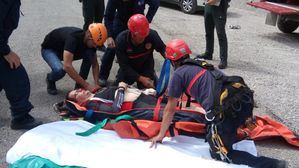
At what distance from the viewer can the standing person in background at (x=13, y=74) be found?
4.04 m

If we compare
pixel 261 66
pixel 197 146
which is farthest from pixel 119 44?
pixel 261 66

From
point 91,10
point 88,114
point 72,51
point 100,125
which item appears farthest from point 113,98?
point 91,10

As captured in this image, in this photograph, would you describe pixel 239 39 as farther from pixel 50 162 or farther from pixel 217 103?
pixel 50 162

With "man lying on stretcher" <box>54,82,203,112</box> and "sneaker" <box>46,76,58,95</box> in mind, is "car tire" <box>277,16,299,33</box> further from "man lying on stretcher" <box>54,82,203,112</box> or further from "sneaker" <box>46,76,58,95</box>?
"sneaker" <box>46,76,58,95</box>

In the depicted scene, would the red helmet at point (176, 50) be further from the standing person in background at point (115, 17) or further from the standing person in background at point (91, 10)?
the standing person in background at point (91, 10)

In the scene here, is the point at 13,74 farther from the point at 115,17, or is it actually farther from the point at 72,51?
the point at 115,17

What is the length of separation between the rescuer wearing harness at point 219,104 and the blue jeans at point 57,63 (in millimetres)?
1845

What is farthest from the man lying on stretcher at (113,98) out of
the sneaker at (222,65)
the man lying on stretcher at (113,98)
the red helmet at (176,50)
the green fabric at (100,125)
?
the sneaker at (222,65)

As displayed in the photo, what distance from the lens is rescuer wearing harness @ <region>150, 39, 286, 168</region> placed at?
3666 millimetres

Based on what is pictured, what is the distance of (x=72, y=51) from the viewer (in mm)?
5090

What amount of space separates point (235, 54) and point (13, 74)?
470 cm

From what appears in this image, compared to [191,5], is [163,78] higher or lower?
higher

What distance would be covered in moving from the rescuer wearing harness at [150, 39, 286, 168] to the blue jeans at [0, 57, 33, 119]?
1486 mm

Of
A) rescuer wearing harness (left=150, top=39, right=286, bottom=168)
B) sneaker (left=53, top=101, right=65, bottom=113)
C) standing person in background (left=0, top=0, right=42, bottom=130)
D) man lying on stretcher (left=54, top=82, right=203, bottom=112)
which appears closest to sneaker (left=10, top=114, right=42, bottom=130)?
standing person in background (left=0, top=0, right=42, bottom=130)
